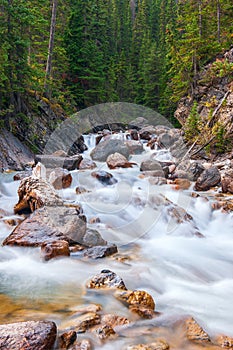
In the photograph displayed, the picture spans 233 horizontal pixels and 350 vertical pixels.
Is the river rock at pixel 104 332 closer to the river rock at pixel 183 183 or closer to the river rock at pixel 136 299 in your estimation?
the river rock at pixel 136 299

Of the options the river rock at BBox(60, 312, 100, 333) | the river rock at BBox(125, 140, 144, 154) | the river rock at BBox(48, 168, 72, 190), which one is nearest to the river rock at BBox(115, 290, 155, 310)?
the river rock at BBox(60, 312, 100, 333)

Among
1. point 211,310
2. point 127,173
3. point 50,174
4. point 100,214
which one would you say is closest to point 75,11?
point 127,173

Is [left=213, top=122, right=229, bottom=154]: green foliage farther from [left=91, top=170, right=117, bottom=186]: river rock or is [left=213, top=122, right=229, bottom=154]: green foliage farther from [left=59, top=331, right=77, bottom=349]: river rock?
[left=59, top=331, right=77, bottom=349]: river rock

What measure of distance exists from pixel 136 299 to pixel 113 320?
0.58 metres

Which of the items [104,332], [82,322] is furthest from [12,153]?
[104,332]

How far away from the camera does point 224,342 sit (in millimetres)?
3357

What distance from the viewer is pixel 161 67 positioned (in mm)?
37219

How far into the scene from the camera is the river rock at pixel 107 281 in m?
4.35

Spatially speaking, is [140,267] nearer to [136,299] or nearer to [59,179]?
[136,299]

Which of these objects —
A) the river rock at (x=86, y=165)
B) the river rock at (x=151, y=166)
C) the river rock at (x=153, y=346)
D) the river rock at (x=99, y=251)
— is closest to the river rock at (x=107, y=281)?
the river rock at (x=99, y=251)

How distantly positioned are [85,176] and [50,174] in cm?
177

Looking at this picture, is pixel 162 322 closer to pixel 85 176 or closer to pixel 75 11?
pixel 85 176

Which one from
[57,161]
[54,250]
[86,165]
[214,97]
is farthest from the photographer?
[214,97]

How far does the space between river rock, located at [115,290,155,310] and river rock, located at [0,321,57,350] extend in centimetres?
129
